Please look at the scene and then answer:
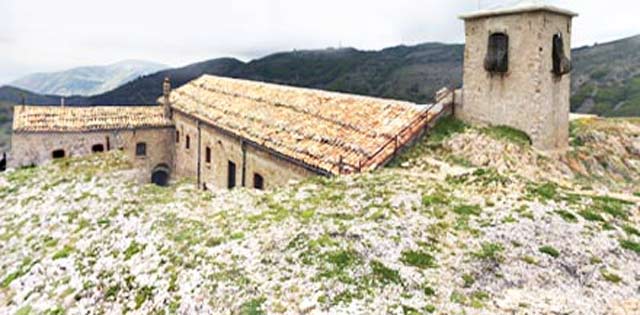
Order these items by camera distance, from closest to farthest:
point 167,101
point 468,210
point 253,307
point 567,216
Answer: point 253,307, point 567,216, point 468,210, point 167,101

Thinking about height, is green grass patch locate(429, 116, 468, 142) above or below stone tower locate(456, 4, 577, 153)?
below

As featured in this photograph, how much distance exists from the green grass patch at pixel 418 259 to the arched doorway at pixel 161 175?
91.1ft

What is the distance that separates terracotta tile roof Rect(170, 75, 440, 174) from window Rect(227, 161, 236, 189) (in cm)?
173

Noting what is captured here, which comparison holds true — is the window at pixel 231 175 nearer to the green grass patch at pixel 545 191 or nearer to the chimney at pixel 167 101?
the chimney at pixel 167 101

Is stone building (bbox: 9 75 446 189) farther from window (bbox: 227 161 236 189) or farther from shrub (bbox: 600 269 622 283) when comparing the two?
shrub (bbox: 600 269 622 283)

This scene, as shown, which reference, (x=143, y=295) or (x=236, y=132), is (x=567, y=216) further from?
(x=236, y=132)

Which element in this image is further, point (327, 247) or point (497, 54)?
point (497, 54)

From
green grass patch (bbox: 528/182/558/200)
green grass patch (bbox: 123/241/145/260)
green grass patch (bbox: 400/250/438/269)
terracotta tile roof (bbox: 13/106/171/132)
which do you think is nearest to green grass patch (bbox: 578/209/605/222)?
green grass patch (bbox: 528/182/558/200)

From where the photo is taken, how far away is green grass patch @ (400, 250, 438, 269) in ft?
27.3

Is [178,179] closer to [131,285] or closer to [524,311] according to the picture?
[131,285]

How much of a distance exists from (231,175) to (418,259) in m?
15.9

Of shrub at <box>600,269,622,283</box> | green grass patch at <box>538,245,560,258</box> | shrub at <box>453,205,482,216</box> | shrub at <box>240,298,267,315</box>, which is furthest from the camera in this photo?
shrub at <box>453,205,482,216</box>

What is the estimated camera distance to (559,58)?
1633 cm

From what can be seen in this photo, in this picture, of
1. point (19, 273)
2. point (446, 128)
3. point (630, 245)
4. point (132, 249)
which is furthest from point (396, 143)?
point (19, 273)
